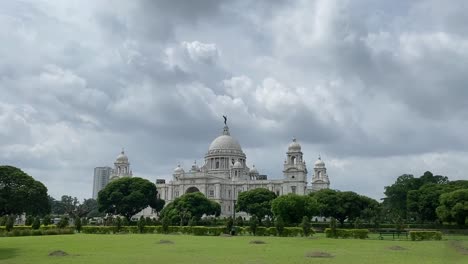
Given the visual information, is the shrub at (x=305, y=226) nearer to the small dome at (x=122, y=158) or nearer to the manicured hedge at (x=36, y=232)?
the manicured hedge at (x=36, y=232)

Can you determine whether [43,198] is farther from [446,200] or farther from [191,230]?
[446,200]

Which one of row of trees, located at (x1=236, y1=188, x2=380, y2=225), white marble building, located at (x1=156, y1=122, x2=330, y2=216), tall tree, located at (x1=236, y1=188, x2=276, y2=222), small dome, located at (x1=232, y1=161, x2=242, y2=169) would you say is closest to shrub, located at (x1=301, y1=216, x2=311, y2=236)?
row of trees, located at (x1=236, y1=188, x2=380, y2=225)

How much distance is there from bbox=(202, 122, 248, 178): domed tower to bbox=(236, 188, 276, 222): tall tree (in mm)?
34124

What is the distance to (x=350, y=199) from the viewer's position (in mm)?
81000

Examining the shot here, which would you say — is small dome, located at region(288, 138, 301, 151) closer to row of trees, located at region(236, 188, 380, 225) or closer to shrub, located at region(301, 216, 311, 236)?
row of trees, located at region(236, 188, 380, 225)

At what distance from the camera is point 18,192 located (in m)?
78.8

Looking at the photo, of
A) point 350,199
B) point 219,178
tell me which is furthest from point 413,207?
point 219,178

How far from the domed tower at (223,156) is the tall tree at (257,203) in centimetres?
3412

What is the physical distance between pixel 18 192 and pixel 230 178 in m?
60.3

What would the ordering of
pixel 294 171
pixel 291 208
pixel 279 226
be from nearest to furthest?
pixel 279 226 < pixel 291 208 < pixel 294 171

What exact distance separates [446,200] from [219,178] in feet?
208

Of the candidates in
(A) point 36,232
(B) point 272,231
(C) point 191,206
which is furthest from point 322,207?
(A) point 36,232

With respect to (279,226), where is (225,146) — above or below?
above

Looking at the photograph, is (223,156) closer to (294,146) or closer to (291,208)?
(294,146)
